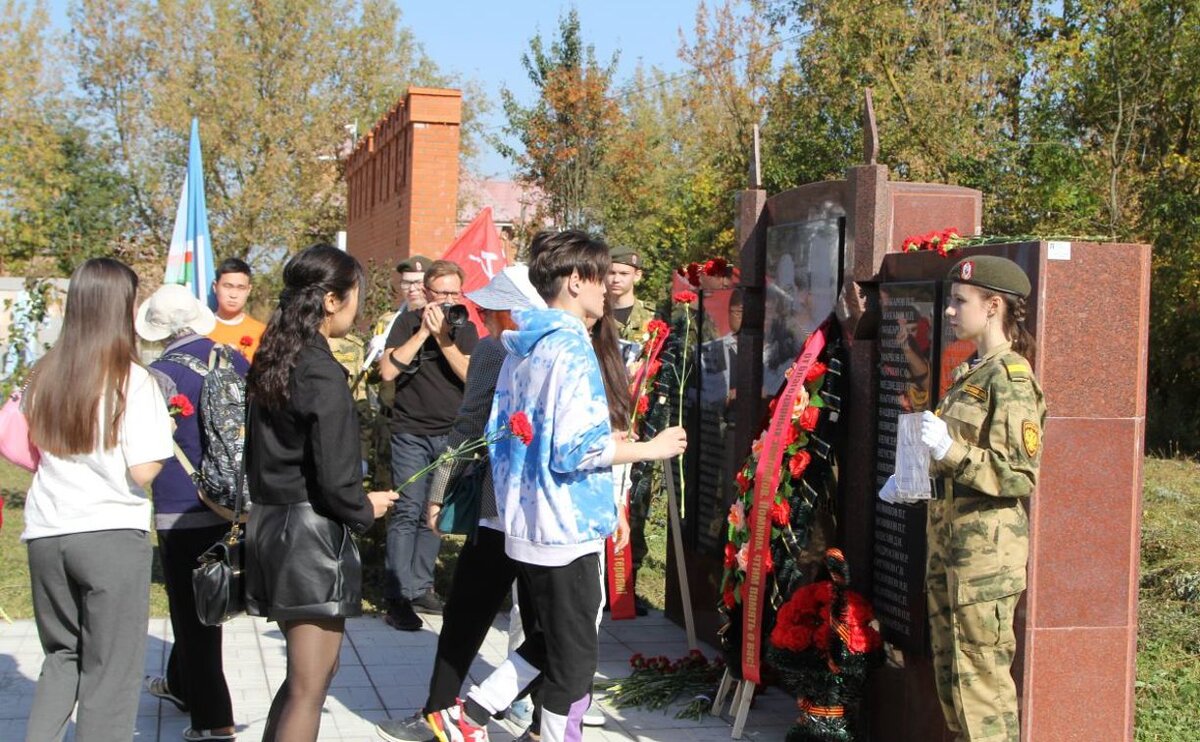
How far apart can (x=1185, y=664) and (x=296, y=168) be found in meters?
28.6

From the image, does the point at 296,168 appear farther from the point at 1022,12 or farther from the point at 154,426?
the point at 154,426

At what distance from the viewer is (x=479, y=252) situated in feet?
30.5

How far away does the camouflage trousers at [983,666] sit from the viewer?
4.05 metres

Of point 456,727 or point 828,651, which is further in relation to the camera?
point 828,651

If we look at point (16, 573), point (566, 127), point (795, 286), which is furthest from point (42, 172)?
point (795, 286)

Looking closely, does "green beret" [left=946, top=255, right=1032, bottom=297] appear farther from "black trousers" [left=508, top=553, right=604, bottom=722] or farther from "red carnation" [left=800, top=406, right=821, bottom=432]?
"black trousers" [left=508, top=553, right=604, bottom=722]

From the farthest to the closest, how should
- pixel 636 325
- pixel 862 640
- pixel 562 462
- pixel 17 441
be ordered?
pixel 636 325 < pixel 862 640 < pixel 17 441 < pixel 562 462

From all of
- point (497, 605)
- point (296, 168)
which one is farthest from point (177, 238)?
point (296, 168)

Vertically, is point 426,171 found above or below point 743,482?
above

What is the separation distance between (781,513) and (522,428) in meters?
1.55

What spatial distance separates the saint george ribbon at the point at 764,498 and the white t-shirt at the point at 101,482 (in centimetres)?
231

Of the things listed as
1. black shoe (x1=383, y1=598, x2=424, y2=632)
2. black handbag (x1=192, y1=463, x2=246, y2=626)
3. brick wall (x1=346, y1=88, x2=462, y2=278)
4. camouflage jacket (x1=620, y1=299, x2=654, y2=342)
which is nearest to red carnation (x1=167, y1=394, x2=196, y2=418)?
black handbag (x1=192, y1=463, x2=246, y2=626)

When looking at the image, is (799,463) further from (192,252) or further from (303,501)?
(192,252)

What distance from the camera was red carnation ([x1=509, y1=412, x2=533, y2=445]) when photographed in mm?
3908
